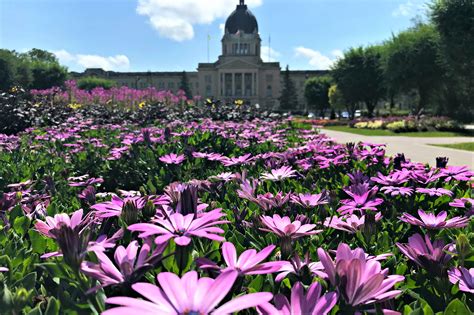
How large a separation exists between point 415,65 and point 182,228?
113 ft

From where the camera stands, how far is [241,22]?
363ft

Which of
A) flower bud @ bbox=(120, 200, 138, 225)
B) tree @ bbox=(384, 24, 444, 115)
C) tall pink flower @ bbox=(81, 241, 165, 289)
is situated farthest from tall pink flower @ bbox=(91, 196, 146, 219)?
tree @ bbox=(384, 24, 444, 115)

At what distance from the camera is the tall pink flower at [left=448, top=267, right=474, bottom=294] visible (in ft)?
3.80

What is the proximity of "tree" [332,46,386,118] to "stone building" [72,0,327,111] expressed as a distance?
186 ft

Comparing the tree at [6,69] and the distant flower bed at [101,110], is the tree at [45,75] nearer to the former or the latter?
the tree at [6,69]

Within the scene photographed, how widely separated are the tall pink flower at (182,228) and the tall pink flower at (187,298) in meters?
0.21

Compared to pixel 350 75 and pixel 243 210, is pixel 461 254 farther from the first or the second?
pixel 350 75

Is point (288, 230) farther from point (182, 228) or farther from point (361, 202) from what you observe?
point (361, 202)

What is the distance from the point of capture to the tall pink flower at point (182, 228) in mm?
1036

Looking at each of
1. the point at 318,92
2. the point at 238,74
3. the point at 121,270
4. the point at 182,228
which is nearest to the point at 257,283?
the point at 182,228

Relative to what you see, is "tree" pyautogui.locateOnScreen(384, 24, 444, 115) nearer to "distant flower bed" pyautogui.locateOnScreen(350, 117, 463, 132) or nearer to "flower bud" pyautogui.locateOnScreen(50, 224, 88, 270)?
"distant flower bed" pyautogui.locateOnScreen(350, 117, 463, 132)

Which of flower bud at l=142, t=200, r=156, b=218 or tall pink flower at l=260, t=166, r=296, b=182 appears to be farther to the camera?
tall pink flower at l=260, t=166, r=296, b=182

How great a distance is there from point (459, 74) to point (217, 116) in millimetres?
17036

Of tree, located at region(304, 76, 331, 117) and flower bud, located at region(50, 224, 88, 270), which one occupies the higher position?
tree, located at region(304, 76, 331, 117)
